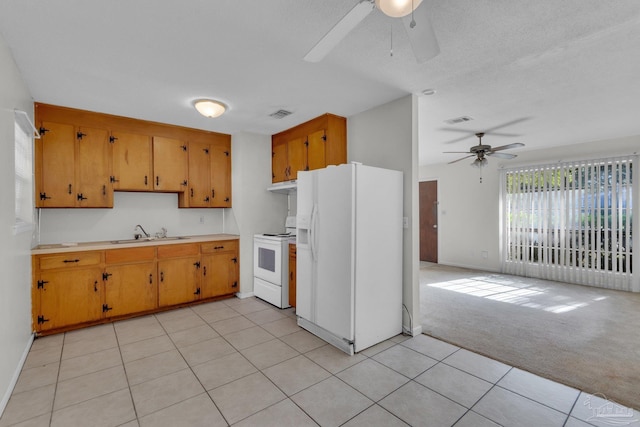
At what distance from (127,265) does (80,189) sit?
1.03 metres

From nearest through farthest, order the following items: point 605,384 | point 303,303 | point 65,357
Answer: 1. point 605,384
2. point 65,357
3. point 303,303

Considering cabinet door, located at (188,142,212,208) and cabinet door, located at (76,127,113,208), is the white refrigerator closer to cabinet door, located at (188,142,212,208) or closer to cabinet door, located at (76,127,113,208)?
cabinet door, located at (188,142,212,208)

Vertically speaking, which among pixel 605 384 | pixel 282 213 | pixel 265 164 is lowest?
pixel 605 384

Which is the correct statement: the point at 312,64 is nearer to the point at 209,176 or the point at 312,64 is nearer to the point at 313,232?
the point at 313,232

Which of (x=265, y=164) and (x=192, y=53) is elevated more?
(x=192, y=53)

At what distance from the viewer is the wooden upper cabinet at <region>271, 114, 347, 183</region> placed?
3.61 meters

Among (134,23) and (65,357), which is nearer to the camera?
(134,23)

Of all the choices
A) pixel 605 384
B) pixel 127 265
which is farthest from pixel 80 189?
pixel 605 384

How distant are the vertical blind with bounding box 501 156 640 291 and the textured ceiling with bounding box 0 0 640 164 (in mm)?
1561

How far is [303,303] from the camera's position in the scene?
319cm

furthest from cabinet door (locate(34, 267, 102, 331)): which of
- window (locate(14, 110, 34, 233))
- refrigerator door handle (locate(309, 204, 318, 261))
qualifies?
refrigerator door handle (locate(309, 204, 318, 261))

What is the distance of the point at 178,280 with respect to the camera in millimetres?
3801

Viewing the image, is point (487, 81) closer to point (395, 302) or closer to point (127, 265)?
point (395, 302)

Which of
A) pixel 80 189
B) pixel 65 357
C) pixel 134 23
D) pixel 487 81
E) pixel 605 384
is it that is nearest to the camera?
pixel 134 23
